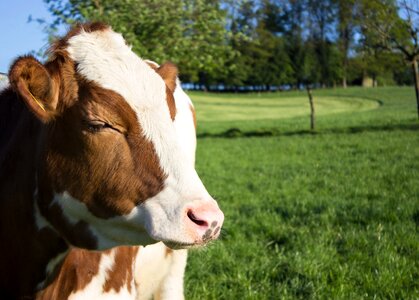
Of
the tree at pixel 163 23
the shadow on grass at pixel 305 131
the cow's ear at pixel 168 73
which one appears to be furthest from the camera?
the shadow on grass at pixel 305 131

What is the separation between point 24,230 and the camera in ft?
9.01

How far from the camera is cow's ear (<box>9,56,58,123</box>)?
→ 2.36 metres

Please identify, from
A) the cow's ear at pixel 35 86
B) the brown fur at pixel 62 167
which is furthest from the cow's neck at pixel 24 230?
the cow's ear at pixel 35 86

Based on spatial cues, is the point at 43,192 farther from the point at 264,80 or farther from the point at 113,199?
the point at 264,80

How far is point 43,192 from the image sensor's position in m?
2.64

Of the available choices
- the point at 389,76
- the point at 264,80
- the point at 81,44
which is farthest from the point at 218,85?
the point at 81,44

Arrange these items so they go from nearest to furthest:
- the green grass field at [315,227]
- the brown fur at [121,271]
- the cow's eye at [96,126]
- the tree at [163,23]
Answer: the cow's eye at [96,126]
the brown fur at [121,271]
the green grass field at [315,227]
the tree at [163,23]

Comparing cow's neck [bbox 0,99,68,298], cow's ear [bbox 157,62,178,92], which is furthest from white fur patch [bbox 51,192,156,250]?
cow's ear [bbox 157,62,178,92]

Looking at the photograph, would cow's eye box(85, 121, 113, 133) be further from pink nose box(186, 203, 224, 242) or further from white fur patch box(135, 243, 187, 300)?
white fur patch box(135, 243, 187, 300)

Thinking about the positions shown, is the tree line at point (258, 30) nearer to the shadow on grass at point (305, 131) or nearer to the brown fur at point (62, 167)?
the shadow on grass at point (305, 131)

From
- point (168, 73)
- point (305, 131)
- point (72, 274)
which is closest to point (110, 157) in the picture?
point (72, 274)

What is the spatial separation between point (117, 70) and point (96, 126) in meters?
0.31

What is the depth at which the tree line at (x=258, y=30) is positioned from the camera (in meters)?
11.5

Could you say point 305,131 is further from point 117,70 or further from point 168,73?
point 117,70
